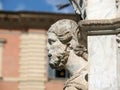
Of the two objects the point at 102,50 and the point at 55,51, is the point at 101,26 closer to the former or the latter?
the point at 102,50

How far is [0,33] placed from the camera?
A: 24.8 meters

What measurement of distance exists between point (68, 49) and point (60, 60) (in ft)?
0.29

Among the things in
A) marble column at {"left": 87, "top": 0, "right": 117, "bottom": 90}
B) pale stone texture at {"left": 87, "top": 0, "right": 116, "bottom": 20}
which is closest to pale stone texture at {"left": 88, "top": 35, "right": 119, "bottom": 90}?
marble column at {"left": 87, "top": 0, "right": 117, "bottom": 90}

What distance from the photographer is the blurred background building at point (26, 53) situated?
24.2m

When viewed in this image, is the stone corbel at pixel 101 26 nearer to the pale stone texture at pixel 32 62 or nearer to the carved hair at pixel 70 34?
the carved hair at pixel 70 34

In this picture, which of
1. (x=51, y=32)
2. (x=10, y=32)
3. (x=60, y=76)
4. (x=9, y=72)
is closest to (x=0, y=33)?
(x=10, y=32)

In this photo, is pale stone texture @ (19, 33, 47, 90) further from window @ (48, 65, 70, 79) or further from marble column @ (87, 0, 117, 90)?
marble column @ (87, 0, 117, 90)

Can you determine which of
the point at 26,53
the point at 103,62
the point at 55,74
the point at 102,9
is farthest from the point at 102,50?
the point at 26,53

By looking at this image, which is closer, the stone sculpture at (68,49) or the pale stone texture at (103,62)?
the pale stone texture at (103,62)

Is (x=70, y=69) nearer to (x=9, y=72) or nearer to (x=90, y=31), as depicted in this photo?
(x=90, y=31)

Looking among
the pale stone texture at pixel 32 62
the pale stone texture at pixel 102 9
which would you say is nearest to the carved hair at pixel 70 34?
the pale stone texture at pixel 102 9

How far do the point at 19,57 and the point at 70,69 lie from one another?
2160 cm

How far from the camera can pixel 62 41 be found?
10.0ft

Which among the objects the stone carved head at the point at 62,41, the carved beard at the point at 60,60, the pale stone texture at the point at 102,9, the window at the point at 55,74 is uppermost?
the pale stone texture at the point at 102,9
